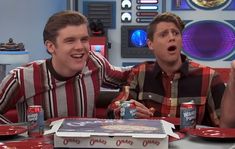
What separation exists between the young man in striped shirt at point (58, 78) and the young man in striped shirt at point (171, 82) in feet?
0.74

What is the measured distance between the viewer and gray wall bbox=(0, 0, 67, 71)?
16.9 feet

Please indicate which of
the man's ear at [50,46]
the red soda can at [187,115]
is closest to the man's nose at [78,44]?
the man's ear at [50,46]

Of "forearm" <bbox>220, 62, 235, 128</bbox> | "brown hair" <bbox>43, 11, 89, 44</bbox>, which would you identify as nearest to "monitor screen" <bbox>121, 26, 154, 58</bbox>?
"brown hair" <bbox>43, 11, 89, 44</bbox>

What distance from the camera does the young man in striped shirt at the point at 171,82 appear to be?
249 cm

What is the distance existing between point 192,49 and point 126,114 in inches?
112

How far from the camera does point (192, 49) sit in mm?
4652

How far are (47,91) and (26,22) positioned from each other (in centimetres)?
294

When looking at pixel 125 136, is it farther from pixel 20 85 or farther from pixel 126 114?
pixel 20 85

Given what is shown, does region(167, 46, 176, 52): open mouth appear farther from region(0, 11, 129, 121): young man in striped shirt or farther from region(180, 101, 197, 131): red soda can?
region(180, 101, 197, 131): red soda can

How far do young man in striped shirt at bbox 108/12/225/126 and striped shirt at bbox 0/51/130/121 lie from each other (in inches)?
7.5

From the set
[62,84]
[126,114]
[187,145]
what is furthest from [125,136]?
[62,84]

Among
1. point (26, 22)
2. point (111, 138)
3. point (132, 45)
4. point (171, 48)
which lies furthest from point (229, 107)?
point (26, 22)

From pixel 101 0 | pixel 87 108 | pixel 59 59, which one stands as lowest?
pixel 87 108

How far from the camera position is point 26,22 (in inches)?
205
